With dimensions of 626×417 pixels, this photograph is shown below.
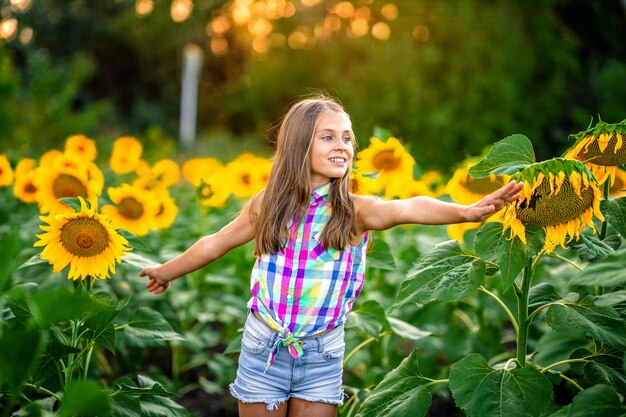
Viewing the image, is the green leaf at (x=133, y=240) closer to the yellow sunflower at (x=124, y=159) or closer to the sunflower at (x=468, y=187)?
the sunflower at (x=468, y=187)

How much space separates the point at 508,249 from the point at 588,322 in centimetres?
27

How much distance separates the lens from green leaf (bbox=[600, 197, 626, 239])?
2.00 meters

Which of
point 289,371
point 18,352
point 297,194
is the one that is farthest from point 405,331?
point 18,352

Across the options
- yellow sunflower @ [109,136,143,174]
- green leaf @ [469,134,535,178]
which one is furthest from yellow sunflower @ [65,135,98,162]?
green leaf @ [469,134,535,178]

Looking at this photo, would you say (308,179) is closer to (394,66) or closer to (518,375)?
(518,375)

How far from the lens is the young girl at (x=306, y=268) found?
2.14 m

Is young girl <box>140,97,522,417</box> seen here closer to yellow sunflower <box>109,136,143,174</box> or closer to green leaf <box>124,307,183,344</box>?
green leaf <box>124,307,183,344</box>

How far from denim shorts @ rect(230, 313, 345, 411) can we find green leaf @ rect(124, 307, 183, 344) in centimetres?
26

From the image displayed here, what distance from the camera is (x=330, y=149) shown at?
7.16ft

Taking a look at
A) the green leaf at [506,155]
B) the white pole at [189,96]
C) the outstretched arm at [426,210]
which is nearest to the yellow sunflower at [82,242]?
the outstretched arm at [426,210]

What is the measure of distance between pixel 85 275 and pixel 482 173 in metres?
1.17

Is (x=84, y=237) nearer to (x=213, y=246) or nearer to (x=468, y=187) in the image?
(x=213, y=246)

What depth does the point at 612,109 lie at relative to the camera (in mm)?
10445

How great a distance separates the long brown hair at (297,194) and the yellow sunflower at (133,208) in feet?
3.14
